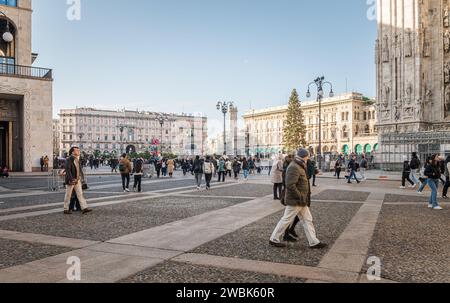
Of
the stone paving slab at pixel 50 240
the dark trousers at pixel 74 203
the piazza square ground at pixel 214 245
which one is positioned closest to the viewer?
the piazza square ground at pixel 214 245

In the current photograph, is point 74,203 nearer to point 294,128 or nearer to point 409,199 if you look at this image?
point 409,199

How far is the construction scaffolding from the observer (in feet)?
101

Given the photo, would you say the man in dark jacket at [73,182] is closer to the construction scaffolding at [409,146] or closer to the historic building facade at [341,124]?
the construction scaffolding at [409,146]

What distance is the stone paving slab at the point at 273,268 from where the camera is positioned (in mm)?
4928

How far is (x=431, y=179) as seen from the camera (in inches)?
462

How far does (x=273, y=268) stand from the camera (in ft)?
17.5

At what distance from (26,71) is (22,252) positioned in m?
29.1

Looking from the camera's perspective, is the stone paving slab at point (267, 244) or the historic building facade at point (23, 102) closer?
the stone paving slab at point (267, 244)

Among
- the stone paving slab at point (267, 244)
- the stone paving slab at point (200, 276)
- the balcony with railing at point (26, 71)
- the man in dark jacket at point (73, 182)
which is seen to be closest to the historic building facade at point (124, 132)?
the balcony with railing at point (26, 71)

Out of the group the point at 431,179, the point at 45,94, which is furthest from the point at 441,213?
the point at 45,94

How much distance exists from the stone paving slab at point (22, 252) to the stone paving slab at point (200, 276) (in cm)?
196

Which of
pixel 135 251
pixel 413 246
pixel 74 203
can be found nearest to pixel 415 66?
pixel 413 246
